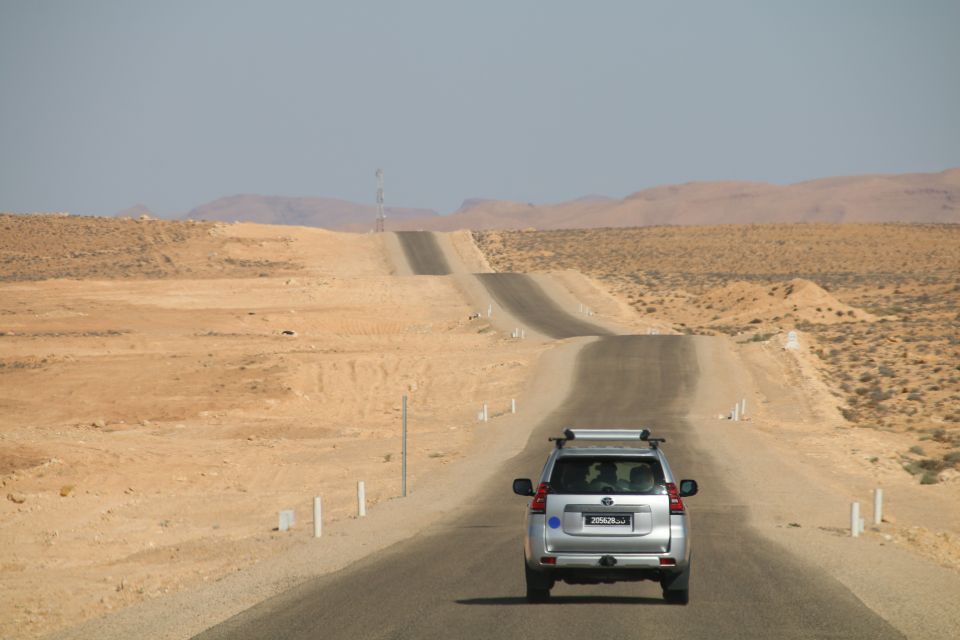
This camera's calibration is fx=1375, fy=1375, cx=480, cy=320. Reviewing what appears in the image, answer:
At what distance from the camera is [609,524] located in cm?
1457

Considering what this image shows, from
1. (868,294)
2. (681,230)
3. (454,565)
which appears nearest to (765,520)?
(454,565)

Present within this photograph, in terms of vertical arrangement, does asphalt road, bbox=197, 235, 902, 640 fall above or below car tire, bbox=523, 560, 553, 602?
below

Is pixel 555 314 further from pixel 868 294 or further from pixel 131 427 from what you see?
pixel 131 427

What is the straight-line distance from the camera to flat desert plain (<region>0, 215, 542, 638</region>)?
2528 cm

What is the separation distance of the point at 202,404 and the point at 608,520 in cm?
4067

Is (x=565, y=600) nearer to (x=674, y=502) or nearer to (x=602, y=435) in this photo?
(x=602, y=435)

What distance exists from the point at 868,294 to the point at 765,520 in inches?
3168

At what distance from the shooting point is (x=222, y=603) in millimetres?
16859

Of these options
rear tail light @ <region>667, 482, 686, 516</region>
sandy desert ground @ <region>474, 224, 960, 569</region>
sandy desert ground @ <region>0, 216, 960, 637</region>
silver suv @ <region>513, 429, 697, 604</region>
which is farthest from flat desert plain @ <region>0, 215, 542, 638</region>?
sandy desert ground @ <region>474, 224, 960, 569</region>

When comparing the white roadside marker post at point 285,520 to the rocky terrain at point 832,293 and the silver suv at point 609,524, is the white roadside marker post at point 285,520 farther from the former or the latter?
the rocky terrain at point 832,293

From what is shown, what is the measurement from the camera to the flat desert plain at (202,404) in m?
25.3

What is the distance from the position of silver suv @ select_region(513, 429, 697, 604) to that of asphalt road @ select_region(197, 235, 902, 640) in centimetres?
54

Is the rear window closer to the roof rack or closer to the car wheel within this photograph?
the roof rack

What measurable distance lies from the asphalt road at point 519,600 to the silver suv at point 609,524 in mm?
542
